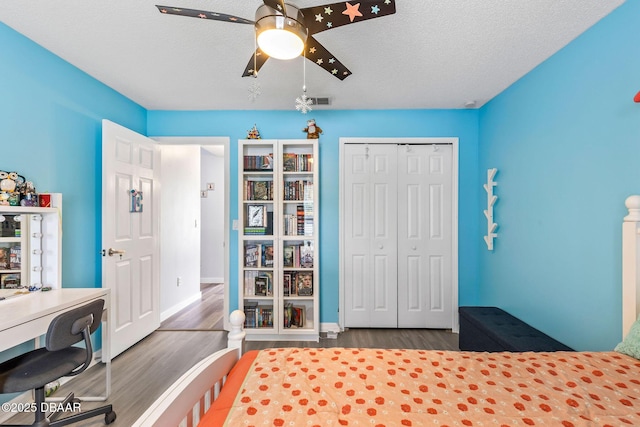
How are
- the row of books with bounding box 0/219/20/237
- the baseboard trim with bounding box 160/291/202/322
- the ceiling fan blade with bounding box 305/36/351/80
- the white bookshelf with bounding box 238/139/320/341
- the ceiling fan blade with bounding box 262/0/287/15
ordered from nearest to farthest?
the ceiling fan blade with bounding box 262/0/287/15 < the ceiling fan blade with bounding box 305/36/351/80 < the row of books with bounding box 0/219/20/237 < the white bookshelf with bounding box 238/139/320/341 < the baseboard trim with bounding box 160/291/202/322

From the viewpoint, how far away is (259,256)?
309 centimetres

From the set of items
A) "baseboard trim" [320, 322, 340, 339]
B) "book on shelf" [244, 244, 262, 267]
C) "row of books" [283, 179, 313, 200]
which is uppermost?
"row of books" [283, 179, 313, 200]

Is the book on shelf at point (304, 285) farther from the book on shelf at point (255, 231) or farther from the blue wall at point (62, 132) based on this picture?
the blue wall at point (62, 132)

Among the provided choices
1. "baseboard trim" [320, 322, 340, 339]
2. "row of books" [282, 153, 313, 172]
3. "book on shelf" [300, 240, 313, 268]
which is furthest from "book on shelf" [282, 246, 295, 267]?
"row of books" [282, 153, 313, 172]

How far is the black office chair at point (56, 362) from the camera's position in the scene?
1.45 m

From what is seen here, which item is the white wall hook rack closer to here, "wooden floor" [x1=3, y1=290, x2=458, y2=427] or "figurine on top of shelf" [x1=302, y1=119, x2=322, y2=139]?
"wooden floor" [x1=3, y1=290, x2=458, y2=427]

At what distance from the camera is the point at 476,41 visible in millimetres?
1926

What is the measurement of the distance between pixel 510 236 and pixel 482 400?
6.88ft

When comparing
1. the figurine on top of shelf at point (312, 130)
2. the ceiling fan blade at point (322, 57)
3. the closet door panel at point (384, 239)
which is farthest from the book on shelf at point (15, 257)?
the closet door panel at point (384, 239)

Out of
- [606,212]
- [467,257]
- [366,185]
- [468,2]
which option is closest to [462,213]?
[467,257]

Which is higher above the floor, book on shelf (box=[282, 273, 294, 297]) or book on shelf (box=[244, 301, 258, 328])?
book on shelf (box=[282, 273, 294, 297])

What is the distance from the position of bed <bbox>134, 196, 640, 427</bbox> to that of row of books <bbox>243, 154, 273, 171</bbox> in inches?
78.7

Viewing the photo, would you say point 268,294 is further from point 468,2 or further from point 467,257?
point 468,2

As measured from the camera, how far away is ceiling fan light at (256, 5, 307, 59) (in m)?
1.26
